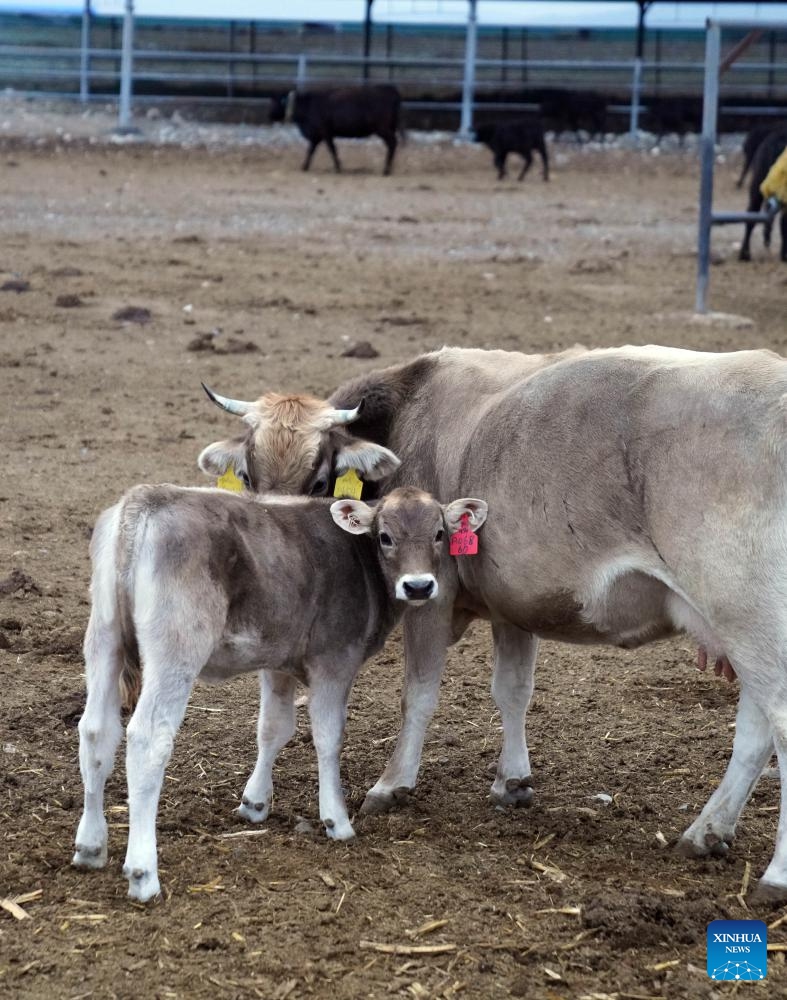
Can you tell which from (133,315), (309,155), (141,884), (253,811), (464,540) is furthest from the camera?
(309,155)

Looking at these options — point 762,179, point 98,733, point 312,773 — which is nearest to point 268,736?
point 312,773

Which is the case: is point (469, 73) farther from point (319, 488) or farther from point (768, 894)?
point (768, 894)

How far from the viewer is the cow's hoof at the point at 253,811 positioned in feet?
17.6

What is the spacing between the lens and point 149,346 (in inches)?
503

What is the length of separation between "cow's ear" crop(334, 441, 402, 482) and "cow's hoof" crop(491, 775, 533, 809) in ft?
4.15

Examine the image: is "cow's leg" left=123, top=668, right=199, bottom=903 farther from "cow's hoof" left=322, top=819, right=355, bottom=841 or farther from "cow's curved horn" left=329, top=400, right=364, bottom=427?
"cow's curved horn" left=329, top=400, right=364, bottom=427

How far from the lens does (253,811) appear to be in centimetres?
536

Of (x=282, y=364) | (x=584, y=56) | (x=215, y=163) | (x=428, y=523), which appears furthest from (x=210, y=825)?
(x=584, y=56)

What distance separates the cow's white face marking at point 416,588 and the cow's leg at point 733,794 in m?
1.12

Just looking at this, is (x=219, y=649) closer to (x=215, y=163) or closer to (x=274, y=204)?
(x=274, y=204)

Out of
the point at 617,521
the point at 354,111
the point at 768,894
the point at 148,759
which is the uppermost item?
the point at 354,111

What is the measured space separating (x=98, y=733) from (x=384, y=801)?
123 cm

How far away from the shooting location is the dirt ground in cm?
431

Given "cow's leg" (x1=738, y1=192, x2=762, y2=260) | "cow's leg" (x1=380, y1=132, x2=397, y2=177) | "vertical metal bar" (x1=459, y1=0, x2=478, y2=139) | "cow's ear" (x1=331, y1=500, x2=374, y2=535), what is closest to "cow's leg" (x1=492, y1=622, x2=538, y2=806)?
"cow's ear" (x1=331, y1=500, x2=374, y2=535)
